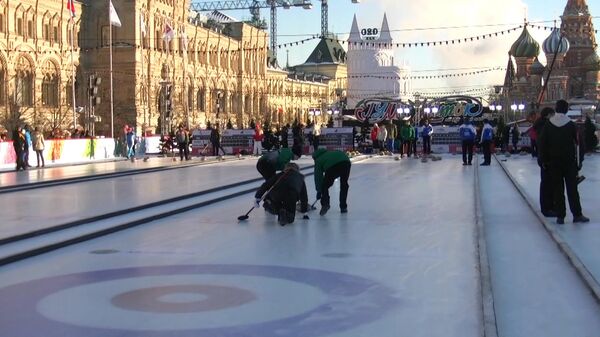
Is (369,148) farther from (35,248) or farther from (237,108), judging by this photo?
(237,108)

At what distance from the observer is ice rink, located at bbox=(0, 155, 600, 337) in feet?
18.6

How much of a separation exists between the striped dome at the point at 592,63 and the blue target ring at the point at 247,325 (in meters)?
112

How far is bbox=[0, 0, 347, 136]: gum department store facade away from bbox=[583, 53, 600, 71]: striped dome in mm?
46887

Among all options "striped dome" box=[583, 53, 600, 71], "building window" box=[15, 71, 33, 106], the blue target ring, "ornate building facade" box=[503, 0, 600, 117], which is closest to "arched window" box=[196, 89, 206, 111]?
"building window" box=[15, 71, 33, 106]

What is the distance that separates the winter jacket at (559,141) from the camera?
414 inches

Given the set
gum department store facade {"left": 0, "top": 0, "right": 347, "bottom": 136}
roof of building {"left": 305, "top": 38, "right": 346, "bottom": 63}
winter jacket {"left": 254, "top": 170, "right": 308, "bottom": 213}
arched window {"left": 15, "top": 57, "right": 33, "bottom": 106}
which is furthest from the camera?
roof of building {"left": 305, "top": 38, "right": 346, "bottom": 63}

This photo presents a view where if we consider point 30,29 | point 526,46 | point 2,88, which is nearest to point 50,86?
point 30,29

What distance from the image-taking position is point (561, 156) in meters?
A: 10.5

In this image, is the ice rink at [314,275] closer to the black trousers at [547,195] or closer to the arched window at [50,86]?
the black trousers at [547,195]

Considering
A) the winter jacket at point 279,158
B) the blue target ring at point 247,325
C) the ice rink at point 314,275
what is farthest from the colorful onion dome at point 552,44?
the blue target ring at point 247,325

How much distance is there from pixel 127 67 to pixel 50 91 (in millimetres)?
10254

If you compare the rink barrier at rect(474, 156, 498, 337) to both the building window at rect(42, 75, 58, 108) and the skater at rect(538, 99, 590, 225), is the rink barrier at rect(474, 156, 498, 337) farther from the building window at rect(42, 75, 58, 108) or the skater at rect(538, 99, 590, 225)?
the building window at rect(42, 75, 58, 108)

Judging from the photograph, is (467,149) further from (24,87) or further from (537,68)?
(537,68)

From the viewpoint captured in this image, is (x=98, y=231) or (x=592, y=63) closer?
(x=98, y=231)
